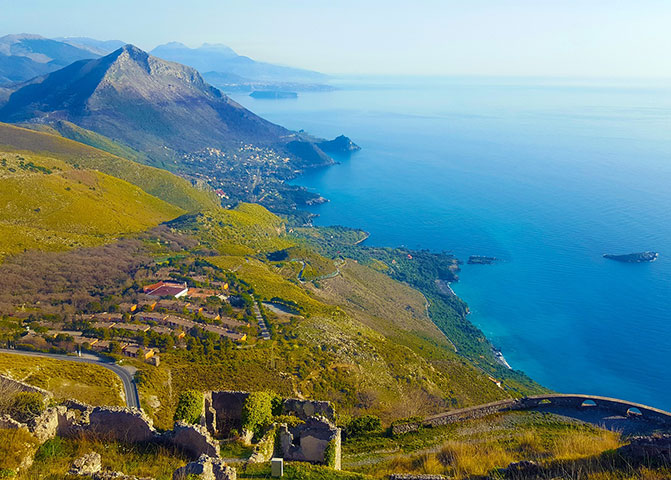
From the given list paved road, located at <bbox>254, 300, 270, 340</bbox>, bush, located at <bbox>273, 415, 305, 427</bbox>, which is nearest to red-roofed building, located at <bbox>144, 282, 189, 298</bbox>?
paved road, located at <bbox>254, 300, 270, 340</bbox>

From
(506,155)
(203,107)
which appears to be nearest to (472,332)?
(506,155)

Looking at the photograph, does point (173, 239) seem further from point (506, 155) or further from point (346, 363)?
→ point (506, 155)

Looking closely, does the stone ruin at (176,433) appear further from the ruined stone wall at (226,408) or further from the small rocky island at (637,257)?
the small rocky island at (637,257)

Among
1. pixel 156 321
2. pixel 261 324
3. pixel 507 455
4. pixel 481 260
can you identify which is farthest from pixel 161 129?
pixel 507 455

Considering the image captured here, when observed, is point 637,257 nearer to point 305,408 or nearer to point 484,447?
point 484,447

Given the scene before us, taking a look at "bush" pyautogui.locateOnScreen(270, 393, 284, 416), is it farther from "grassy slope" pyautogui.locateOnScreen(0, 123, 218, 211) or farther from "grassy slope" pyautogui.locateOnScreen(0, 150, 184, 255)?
"grassy slope" pyautogui.locateOnScreen(0, 123, 218, 211)

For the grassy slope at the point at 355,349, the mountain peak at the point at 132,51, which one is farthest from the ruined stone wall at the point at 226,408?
the mountain peak at the point at 132,51
